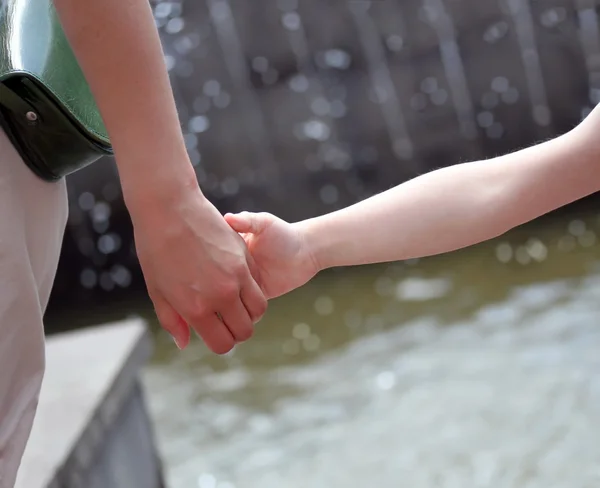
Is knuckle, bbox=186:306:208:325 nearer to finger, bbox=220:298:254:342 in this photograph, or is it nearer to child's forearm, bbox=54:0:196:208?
finger, bbox=220:298:254:342

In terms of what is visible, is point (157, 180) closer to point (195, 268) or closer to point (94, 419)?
point (195, 268)

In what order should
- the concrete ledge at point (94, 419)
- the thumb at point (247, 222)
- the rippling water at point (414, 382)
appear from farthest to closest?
1. the rippling water at point (414, 382)
2. the concrete ledge at point (94, 419)
3. the thumb at point (247, 222)

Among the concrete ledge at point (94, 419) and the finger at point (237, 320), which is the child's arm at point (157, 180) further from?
the concrete ledge at point (94, 419)

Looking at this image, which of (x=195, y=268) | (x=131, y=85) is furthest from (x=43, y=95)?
Answer: (x=195, y=268)

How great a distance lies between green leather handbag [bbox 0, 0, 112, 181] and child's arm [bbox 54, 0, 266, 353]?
0.15ft

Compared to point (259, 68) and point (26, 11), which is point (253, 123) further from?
point (26, 11)

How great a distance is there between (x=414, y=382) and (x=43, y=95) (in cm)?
190

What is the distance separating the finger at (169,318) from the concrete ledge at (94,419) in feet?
1.85

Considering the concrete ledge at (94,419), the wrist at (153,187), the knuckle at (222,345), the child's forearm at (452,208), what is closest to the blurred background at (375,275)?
the concrete ledge at (94,419)

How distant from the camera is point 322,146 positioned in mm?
4012

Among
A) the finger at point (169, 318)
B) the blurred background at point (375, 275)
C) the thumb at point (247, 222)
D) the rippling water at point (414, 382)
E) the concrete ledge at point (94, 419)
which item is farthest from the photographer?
the blurred background at point (375, 275)

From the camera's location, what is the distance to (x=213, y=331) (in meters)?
0.95

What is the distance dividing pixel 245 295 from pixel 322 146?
310 centimetres

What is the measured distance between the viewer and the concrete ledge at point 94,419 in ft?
4.99
